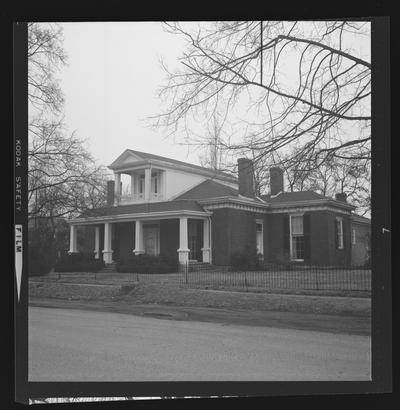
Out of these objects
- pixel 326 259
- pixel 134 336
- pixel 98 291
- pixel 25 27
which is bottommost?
pixel 134 336

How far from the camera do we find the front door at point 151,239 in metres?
7.11

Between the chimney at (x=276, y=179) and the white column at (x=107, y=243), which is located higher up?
the chimney at (x=276, y=179)

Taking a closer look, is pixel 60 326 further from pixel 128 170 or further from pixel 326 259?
pixel 326 259

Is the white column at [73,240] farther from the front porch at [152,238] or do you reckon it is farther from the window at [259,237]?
the window at [259,237]

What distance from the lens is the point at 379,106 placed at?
20.7 ft

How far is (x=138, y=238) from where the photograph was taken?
23.6 feet

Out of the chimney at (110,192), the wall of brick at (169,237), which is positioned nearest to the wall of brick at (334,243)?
the wall of brick at (169,237)

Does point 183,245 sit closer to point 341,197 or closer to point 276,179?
point 276,179

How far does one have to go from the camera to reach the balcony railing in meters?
7.40

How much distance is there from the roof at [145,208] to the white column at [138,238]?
24 cm

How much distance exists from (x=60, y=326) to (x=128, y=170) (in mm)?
2351

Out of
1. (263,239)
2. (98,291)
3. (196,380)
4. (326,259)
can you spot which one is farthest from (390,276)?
(98,291)

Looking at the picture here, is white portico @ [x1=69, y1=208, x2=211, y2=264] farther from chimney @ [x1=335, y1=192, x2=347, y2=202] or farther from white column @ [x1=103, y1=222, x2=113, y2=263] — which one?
chimney @ [x1=335, y1=192, x2=347, y2=202]

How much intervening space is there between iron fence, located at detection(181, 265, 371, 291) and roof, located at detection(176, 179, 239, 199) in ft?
3.44
